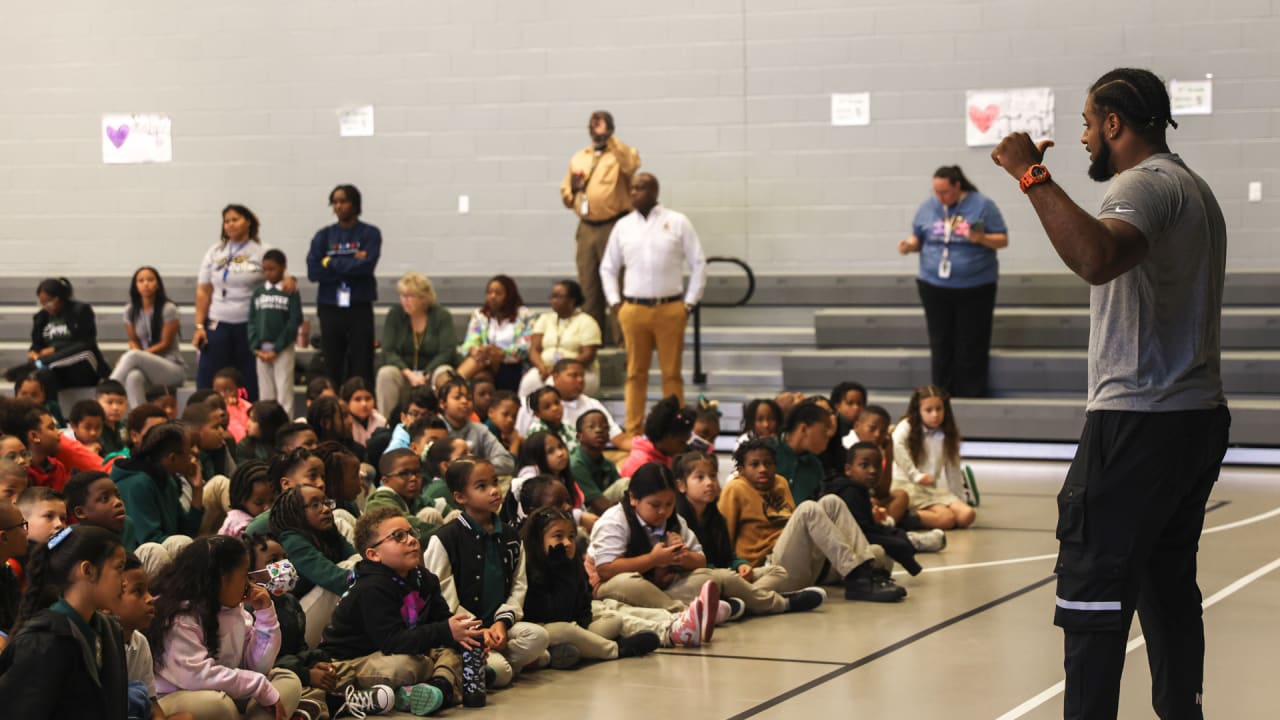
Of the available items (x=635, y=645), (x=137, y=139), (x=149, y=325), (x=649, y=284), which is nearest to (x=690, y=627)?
(x=635, y=645)

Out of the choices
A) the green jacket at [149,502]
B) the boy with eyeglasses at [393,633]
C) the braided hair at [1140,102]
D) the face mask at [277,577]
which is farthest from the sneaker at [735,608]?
the braided hair at [1140,102]

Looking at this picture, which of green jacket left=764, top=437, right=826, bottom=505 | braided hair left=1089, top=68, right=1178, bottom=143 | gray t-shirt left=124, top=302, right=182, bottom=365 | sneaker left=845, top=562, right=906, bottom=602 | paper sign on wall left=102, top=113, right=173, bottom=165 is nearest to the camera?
braided hair left=1089, top=68, right=1178, bottom=143

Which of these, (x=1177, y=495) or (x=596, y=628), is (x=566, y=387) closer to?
(x=596, y=628)

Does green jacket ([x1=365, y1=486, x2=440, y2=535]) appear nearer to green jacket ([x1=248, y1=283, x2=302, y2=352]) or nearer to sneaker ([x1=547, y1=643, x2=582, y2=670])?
sneaker ([x1=547, y1=643, x2=582, y2=670])

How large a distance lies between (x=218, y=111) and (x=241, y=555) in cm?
1033

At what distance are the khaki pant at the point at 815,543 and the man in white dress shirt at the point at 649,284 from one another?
160 inches

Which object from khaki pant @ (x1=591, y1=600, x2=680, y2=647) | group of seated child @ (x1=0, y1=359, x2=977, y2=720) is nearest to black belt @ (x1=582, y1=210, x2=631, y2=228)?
group of seated child @ (x1=0, y1=359, x2=977, y2=720)

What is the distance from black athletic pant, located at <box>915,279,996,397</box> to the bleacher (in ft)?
0.63

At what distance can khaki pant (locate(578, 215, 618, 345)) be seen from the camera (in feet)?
37.8

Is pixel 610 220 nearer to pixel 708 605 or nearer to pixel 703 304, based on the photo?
pixel 703 304

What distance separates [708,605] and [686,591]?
17.3 inches

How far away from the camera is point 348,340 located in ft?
37.1

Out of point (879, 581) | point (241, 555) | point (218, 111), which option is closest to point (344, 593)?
point (241, 555)

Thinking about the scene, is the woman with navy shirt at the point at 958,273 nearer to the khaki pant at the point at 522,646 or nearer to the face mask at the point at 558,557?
the face mask at the point at 558,557
